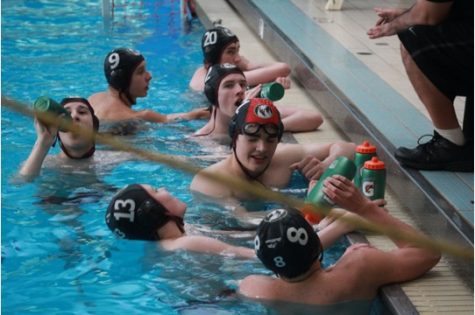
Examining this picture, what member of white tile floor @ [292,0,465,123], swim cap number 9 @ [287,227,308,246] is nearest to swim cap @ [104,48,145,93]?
white tile floor @ [292,0,465,123]

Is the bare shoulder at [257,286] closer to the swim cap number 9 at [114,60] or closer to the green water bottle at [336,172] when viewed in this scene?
the green water bottle at [336,172]

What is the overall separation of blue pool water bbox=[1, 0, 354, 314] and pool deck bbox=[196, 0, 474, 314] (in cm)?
65

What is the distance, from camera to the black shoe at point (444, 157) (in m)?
6.10

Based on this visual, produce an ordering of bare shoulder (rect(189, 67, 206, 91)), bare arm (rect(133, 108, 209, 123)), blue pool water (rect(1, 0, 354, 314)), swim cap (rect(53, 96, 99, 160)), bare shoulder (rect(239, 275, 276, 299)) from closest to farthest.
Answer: bare shoulder (rect(239, 275, 276, 299)), blue pool water (rect(1, 0, 354, 314)), swim cap (rect(53, 96, 99, 160)), bare arm (rect(133, 108, 209, 123)), bare shoulder (rect(189, 67, 206, 91))

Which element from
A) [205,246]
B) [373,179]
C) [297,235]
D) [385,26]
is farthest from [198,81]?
[297,235]

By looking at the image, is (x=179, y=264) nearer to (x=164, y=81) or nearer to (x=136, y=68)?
(x=136, y=68)

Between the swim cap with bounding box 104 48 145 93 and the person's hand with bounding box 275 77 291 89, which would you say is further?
the person's hand with bounding box 275 77 291 89

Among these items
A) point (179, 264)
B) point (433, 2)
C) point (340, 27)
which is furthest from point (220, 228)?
point (340, 27)

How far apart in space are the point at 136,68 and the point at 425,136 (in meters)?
2.45

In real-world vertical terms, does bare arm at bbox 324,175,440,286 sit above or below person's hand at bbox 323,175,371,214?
below

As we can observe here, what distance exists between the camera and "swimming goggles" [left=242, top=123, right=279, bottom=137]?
620 cm

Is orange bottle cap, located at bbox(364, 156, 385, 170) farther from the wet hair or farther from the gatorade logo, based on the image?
the wet hair

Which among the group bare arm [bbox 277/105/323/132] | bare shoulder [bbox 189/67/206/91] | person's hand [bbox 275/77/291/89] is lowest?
bare shoulder [bbox 189/67/206/91]

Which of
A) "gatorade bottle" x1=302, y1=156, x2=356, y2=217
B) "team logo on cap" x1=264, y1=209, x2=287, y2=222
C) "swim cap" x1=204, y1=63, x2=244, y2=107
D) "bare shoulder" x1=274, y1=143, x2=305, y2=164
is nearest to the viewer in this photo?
"team logo on cap" x1=264, y1=209, x2=287, y2=222
